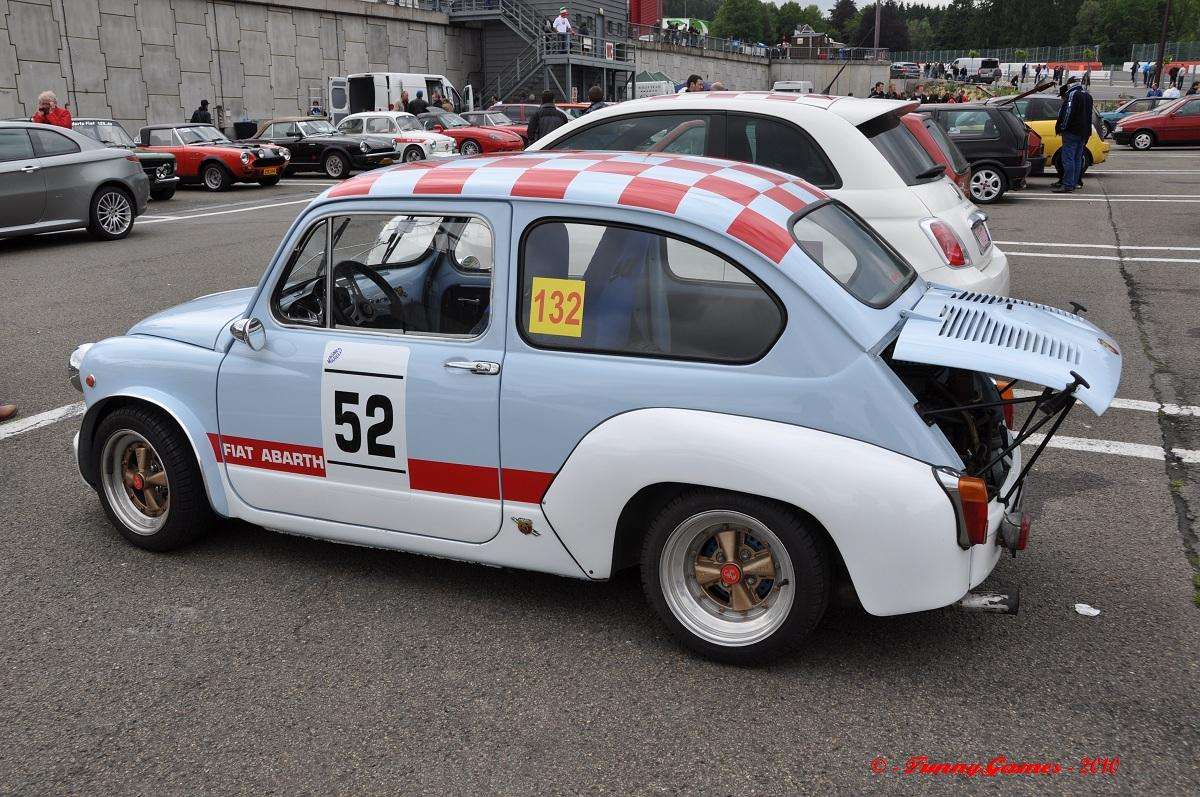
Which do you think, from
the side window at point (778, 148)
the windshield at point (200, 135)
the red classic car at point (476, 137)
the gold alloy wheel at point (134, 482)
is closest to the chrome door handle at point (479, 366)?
the gold alloy wheel at point (134, 482)

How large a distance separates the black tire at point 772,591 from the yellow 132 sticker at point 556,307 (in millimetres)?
688

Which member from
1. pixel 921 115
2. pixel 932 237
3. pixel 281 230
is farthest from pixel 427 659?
pixel 281 230

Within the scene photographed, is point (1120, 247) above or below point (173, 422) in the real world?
below

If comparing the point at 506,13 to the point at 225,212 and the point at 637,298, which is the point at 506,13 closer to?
the point at 225,212

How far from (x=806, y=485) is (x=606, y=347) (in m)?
0.82

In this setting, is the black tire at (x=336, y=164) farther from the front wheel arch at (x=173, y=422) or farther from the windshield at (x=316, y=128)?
the front wheel arch at (x=173, y=422)

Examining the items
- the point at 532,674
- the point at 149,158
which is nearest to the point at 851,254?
the point at 532,674

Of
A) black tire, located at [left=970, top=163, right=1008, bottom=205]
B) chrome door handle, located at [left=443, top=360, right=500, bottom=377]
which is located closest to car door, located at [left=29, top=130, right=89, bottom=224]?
chrome door handle, located at [left=443, top=360, right=500, bottom=377]

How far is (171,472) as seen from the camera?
4.09 meters

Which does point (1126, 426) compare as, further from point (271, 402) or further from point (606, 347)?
point (271, 402)

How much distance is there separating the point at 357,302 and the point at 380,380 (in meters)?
0.41

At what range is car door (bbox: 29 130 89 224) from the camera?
499 inches

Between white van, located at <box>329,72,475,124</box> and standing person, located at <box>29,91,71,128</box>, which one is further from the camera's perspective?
white van, located at <box>329,72,475,124</box>

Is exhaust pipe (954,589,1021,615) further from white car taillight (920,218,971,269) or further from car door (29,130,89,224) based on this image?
car door (29,130,89,224)
